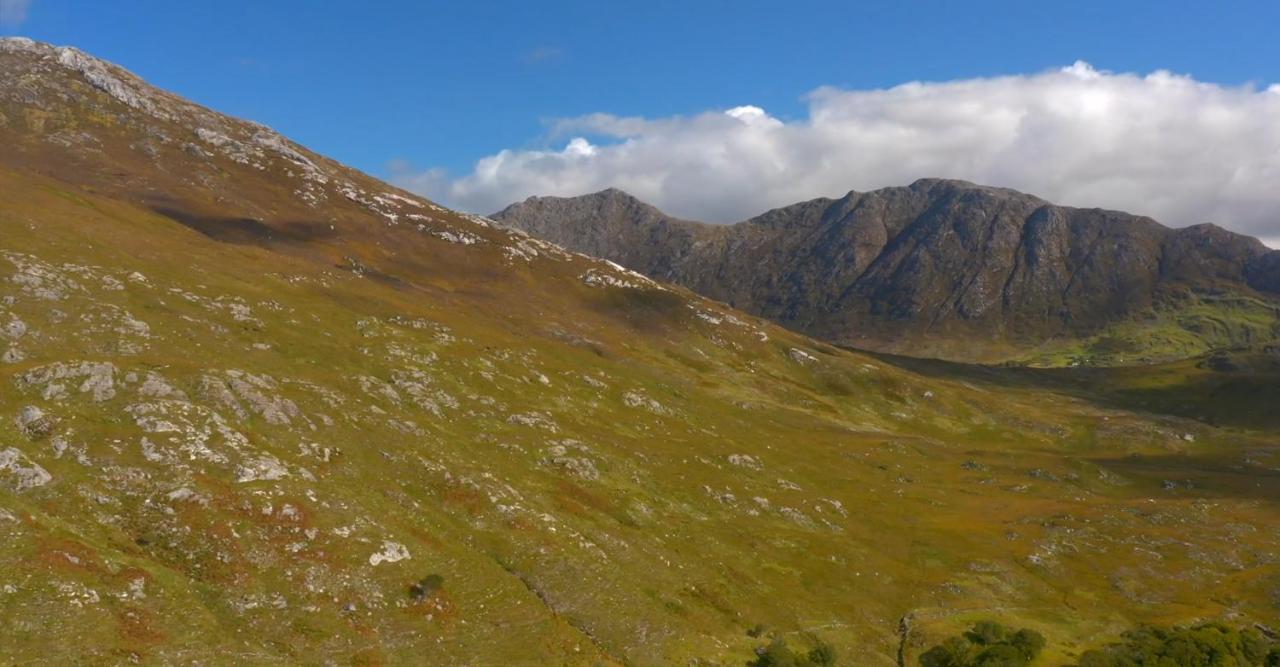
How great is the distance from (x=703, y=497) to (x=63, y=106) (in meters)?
190

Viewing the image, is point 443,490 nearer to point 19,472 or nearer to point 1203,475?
point 19,472

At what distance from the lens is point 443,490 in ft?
206

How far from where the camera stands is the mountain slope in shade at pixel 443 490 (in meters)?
44.4

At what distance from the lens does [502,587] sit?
52.0 meters

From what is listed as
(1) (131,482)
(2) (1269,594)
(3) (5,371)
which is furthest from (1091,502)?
(3) (5,371)

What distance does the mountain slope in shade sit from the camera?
146 feet

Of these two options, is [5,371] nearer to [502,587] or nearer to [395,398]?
[395,398]

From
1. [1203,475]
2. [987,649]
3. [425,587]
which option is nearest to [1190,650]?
[987,649]

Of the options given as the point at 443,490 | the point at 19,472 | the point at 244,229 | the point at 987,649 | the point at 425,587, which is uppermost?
the point at 244,229

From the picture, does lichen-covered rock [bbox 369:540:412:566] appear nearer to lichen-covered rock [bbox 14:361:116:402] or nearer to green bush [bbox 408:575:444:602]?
green bush [bbox 408:575:444:602]

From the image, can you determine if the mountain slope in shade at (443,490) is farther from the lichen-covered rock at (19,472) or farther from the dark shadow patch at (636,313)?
the dark shadow patch at (636,313)

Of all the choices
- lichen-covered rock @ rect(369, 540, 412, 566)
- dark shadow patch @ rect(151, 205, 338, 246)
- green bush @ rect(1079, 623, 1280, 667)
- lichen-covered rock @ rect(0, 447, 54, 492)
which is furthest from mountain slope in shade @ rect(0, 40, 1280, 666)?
green bush @ rect(1079, 623, 1280, 667)

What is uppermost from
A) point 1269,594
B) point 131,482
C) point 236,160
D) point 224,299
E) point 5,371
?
point 236,160

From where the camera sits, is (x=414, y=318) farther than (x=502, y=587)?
Yes
